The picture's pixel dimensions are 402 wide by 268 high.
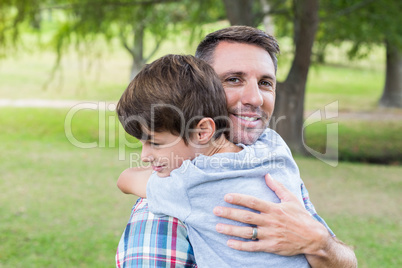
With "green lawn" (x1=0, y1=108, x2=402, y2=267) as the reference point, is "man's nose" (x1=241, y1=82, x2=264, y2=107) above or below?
above

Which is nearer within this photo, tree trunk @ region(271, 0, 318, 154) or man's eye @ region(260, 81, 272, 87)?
man's eye @ region(260, 81, 272, 87)

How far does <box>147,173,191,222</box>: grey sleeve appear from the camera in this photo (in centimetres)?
154

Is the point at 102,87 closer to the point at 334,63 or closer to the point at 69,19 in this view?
the point at 69,19

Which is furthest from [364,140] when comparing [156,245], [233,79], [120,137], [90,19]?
[156,245]

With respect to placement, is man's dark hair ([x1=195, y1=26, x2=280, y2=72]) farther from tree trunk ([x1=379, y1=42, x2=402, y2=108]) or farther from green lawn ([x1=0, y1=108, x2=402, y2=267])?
tree trunk ([x1=379, y1=42, x2=402, y2=108])

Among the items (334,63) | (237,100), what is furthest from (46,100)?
(334,63)

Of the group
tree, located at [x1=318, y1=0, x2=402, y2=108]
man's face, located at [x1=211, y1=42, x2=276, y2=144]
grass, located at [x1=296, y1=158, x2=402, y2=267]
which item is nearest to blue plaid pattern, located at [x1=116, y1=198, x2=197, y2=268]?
man's face, located at [x1=211, y1=42, x2=276, y2=144]

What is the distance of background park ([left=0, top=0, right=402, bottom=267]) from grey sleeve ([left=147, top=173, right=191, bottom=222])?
2.23 m

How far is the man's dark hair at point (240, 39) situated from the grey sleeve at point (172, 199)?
26.3 inches

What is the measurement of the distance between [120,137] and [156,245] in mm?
8822

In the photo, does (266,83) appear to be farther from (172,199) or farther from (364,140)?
(364,140)

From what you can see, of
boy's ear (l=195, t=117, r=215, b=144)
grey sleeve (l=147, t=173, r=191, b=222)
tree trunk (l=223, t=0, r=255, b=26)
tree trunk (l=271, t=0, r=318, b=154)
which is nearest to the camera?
grey sleeve (l=147, t=173, r=191, b=222)

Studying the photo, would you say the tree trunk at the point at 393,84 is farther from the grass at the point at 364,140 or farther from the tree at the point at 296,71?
the tree at the point at 296,71

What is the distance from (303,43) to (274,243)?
286 inches
